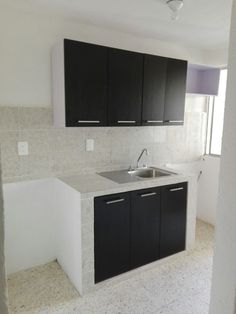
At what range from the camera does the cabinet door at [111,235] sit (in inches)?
78.4

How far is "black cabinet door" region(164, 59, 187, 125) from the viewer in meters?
2.55

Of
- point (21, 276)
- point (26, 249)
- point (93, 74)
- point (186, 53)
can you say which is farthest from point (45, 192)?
point (186, 53)

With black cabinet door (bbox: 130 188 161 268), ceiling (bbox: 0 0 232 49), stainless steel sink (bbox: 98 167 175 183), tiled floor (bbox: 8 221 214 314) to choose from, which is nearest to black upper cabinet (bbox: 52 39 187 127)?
ceiling (bbox: 0 0 232 49)

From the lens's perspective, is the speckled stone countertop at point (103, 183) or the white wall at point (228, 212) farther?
the speckled stone countertop at point (103, 183)

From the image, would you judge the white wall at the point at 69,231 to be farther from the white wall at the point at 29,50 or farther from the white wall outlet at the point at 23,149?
the white wall at the point at 29,50

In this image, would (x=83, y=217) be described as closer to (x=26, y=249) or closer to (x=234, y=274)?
(x=26, y=249)

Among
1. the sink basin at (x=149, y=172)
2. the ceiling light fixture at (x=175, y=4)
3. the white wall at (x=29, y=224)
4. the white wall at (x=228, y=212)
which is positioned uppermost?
the ceiling light fixture at (x=175, y=4)

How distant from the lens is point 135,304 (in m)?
→ 1.90

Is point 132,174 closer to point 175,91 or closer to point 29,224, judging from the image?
point 175,91

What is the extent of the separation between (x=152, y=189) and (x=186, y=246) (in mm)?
872

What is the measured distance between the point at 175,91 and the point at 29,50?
5.00ft

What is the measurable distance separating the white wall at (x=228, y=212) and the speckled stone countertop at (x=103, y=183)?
1.26m

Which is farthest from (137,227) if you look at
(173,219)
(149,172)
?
(149,172)

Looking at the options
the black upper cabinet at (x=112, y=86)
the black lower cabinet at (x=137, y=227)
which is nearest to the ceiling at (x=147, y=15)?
the black upper cabinet at (x=112, y=86)
